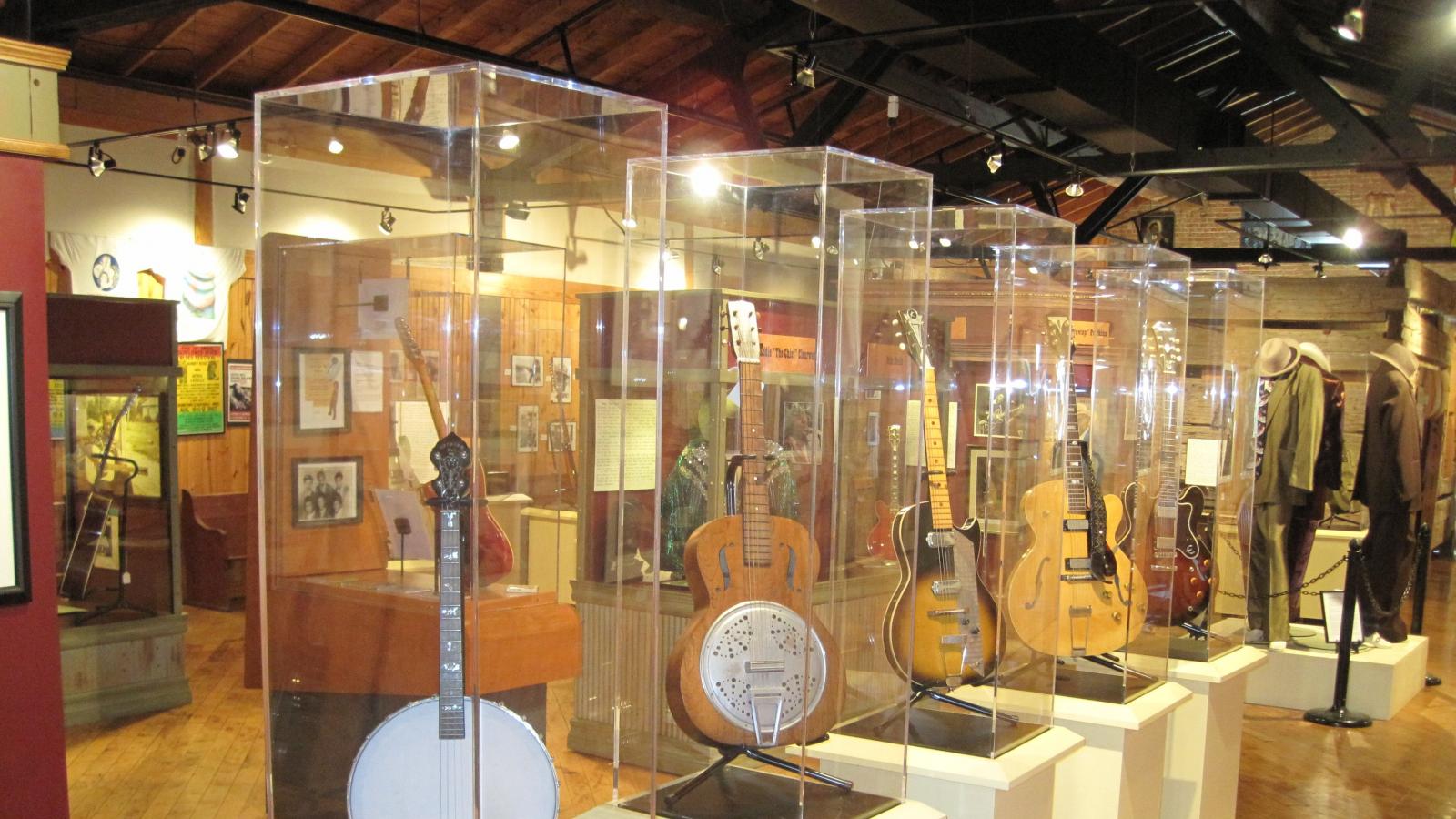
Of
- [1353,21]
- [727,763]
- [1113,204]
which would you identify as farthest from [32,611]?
[1113,204]

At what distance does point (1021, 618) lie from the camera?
3.62 metres

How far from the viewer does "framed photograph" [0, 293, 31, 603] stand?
3336 mm

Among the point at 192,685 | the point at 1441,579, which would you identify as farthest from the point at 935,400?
the point at 1441,579

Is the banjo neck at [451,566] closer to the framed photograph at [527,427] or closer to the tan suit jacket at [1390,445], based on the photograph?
the framed photograph at [527,427]

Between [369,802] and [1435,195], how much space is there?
10.5 metres

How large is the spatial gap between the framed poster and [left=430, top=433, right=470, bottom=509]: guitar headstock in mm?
7440

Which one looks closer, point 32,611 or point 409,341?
point 409,341

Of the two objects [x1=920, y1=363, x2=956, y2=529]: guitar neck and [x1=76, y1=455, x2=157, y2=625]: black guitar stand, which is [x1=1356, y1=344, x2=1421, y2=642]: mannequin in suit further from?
[x1=76, y1=455, x2=157, y2=625]: black guitar stand

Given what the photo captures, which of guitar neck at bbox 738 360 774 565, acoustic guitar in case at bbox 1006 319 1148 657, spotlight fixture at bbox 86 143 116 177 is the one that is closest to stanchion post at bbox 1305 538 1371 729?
acoustic guitar in case at bbox 1006 319 1148 657

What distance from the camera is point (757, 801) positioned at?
2.70 meters

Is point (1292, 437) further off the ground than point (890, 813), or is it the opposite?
point (1292, 437)

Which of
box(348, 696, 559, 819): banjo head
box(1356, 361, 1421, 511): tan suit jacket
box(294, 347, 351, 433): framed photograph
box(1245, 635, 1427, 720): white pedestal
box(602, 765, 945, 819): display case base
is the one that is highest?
box(294, 347, 351, 433): framed photograph

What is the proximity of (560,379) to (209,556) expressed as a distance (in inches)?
274

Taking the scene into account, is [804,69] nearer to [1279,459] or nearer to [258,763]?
[1279,459]
